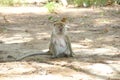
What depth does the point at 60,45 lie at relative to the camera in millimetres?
8148

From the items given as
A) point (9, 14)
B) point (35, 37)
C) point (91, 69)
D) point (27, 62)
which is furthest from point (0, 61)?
point (9, 14)

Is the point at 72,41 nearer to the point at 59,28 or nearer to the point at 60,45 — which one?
the point at 60,45

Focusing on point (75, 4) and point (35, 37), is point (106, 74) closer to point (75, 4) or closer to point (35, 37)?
point (35, 37)

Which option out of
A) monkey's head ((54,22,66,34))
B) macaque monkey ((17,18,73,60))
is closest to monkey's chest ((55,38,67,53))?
macaque monkey ((17,18,73,60))

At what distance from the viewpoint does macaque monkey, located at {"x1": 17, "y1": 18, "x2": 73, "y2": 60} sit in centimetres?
801

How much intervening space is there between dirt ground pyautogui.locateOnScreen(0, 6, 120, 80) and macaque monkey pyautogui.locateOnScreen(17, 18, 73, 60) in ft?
0.55

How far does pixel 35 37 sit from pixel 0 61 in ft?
12.8

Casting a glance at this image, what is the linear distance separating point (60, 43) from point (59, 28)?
0.33 metres

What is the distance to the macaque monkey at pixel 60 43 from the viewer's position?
801cm

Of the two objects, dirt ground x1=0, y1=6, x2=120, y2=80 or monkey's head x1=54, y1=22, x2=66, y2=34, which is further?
monkey's head x1=54, y1=22, x2=66, y2=34

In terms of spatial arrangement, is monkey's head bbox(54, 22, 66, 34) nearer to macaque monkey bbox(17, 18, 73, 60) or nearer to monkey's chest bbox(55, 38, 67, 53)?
macaque monkey bbox(17, 18, 73, 60)

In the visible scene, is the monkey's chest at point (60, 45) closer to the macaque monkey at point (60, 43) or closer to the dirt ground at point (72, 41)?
the macaque monkey at point (60, 43)

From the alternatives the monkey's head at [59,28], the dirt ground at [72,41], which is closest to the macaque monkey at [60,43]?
the monkey's head at [59,28]

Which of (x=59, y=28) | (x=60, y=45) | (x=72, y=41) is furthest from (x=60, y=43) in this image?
(x=72, y=41)
